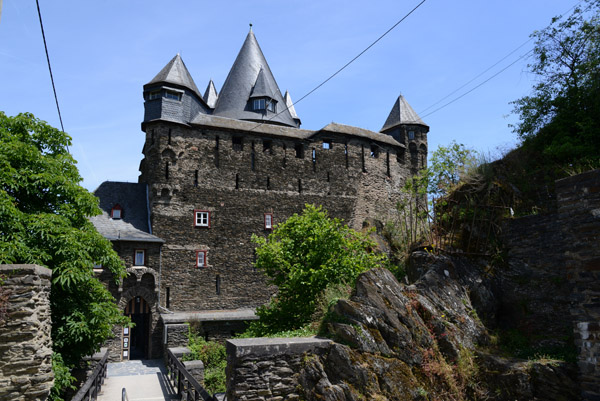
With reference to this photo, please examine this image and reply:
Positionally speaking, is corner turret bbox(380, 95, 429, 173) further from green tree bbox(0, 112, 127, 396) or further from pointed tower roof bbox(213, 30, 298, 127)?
green tree bbox(0, 112, 127, 396)

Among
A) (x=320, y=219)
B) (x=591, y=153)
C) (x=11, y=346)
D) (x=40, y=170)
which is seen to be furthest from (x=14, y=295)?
(x=591, y=153)

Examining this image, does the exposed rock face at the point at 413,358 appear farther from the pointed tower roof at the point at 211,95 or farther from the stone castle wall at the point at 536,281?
the pointed tower roof at the point at 211,95

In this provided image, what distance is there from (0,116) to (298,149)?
16438 millimetres

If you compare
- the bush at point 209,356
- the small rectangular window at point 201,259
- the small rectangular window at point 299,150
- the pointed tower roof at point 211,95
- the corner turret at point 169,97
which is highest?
the pointed tower roof at point 211,95

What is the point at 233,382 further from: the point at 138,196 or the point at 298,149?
the point at 298,149

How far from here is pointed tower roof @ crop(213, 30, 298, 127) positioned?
86.5ft

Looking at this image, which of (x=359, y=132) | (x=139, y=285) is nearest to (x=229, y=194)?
(x=139, y=285)

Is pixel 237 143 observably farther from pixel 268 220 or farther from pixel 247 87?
pixel 247 87

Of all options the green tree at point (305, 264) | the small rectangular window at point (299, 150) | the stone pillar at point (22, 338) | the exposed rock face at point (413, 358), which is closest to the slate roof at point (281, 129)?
the small rectangular window at point (299, 150)

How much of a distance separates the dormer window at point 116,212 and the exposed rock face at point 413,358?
15.6 metres

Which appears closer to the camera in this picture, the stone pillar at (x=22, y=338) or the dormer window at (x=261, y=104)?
the stone pillar at (x=22, y=338)

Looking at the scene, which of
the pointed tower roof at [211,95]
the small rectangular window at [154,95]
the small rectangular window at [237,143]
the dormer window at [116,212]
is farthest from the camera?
the pointed tower roof at [211,95]

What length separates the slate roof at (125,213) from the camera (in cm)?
2023

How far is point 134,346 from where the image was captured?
25406 mm
